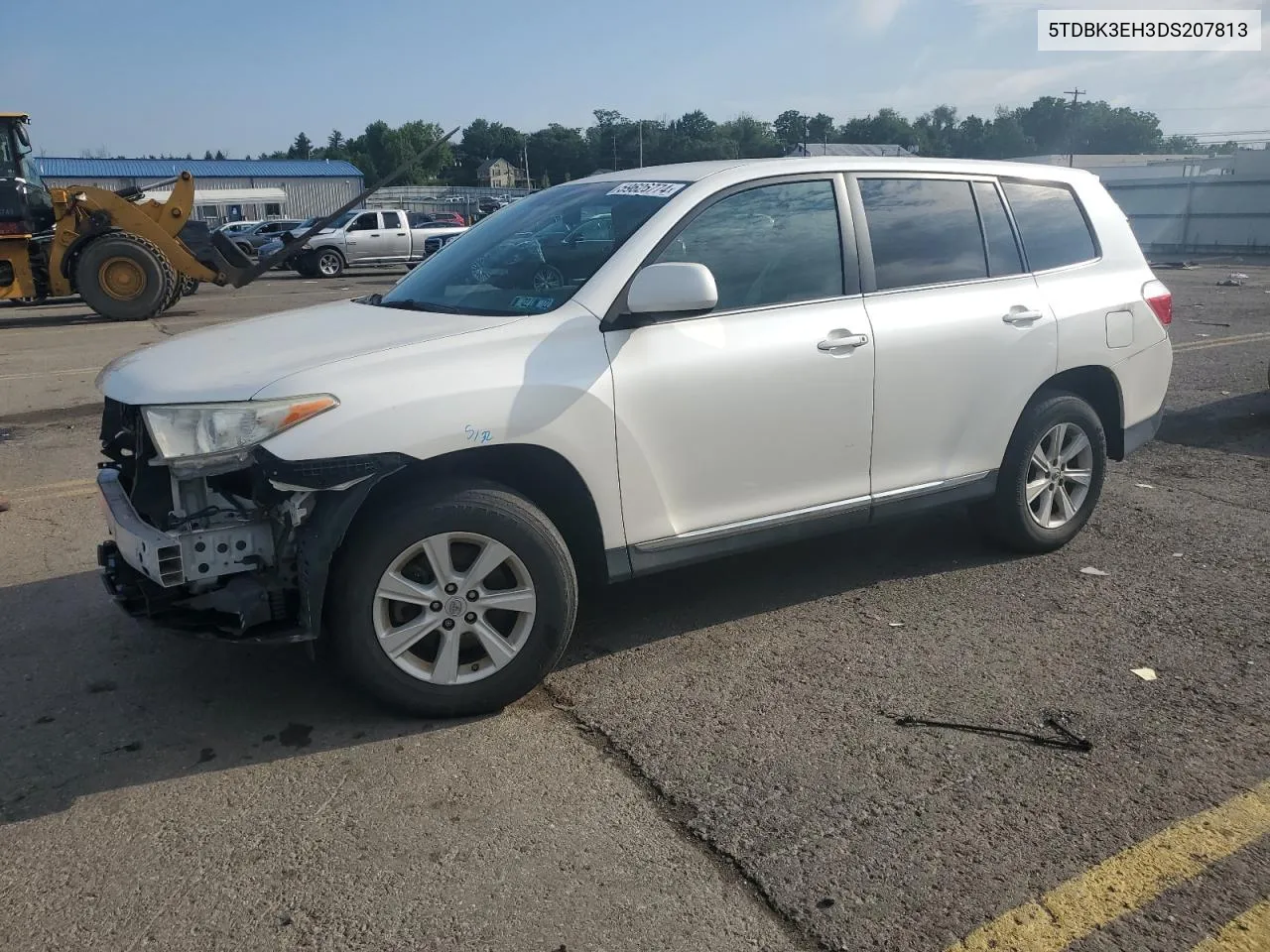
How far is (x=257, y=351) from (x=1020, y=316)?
3.29m

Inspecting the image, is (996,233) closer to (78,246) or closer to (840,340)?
(840,340)

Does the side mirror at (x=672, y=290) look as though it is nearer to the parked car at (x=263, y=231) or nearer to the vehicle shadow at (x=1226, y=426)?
the vehicle shadow at (x=1226, y=426)

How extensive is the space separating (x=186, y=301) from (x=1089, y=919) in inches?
885

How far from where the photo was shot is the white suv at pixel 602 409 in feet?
11.0

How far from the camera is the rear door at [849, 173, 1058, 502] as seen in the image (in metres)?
4.48

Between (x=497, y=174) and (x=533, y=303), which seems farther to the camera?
(x=497, y=174)

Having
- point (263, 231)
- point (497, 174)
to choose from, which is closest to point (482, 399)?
point (263, 231)

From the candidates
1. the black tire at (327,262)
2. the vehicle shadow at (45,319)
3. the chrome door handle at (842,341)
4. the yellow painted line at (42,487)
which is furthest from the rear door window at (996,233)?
the black tire at (327,262)

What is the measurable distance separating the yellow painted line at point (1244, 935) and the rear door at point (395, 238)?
28.7 meters

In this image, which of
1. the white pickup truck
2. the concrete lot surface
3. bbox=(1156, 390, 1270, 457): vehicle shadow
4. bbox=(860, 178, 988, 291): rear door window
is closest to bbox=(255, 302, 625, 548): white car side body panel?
the concrete lot surface

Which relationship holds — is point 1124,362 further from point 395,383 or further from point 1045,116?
point 1045,116

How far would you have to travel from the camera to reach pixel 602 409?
12.2 feet

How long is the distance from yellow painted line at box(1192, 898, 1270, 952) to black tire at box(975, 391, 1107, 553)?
2.58m

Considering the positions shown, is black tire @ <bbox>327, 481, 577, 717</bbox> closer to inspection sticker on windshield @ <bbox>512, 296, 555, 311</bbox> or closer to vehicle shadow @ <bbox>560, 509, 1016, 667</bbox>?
vehicle shadow @ <bbox>560, 509, 1016, 667</bbox>
